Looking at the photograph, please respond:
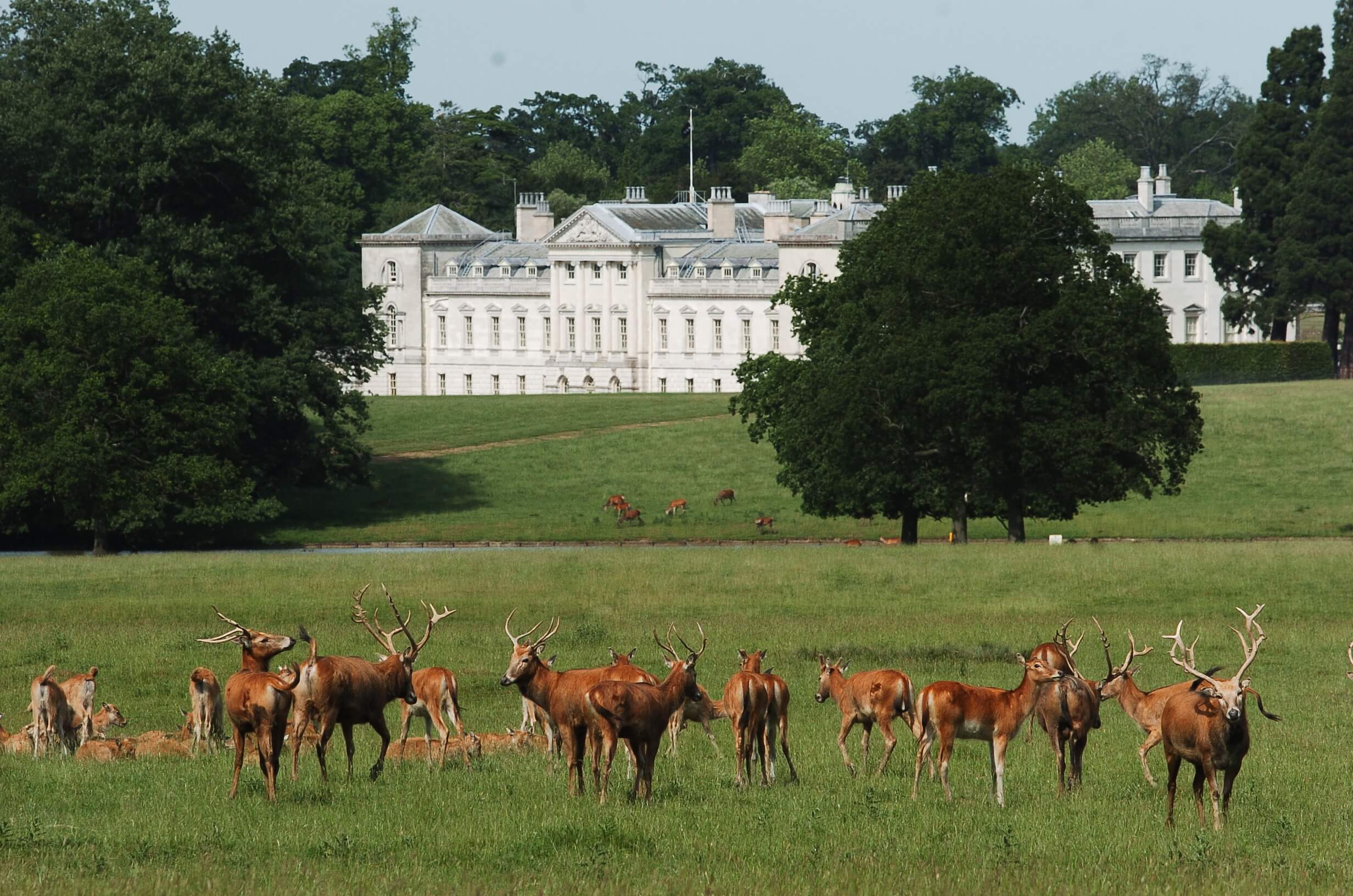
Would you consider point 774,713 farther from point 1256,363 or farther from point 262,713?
point 1256,363

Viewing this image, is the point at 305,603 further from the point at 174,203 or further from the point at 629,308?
the point at 629,308

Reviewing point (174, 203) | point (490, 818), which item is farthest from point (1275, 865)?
point (174, 203)

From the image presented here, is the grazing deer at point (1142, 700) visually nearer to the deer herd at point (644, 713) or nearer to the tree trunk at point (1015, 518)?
the deer herd at point (644, 713)

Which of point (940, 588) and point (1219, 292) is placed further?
point (1219, 292)

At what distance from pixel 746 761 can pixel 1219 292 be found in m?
106

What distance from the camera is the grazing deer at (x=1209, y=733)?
1472 centimetres

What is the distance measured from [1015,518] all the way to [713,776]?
32872 mm

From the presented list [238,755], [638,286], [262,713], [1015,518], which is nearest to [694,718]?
[238,755]

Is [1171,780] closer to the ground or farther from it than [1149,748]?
farther from it

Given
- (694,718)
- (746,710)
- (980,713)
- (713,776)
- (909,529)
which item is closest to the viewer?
(980,713)

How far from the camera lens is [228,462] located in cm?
5519

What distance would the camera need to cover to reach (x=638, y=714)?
1576 cm

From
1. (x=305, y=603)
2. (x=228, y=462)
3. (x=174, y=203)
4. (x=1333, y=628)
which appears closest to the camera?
(x=1333, y=628)

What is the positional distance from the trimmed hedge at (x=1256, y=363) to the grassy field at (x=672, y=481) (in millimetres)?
7199
